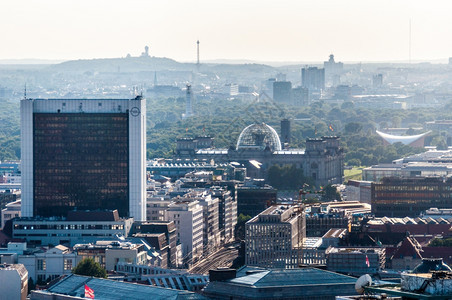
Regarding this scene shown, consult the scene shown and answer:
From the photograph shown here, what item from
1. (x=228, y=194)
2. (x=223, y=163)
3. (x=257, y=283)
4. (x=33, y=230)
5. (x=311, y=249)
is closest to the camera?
(x=257, y=283)

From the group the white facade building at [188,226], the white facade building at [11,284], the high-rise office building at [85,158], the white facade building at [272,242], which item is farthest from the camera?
the white facade building at [188,226]

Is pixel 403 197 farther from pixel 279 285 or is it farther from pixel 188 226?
pixel 279 285

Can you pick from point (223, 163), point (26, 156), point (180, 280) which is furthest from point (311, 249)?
point (223, 163)

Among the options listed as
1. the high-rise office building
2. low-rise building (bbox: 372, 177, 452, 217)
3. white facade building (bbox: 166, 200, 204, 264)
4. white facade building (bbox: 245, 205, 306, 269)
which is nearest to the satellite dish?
white facade building (bbox: 245, 205, 306, 269)

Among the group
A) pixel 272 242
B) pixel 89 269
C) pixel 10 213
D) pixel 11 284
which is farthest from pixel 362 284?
pixel 10 213

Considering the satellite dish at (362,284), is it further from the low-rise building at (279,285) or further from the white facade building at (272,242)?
the white facade building at (272,242)

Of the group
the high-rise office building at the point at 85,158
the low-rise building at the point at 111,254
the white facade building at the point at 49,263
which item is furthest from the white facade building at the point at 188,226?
the white facade building at the point at 49,263

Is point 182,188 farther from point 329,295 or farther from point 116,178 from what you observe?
point 329,295
